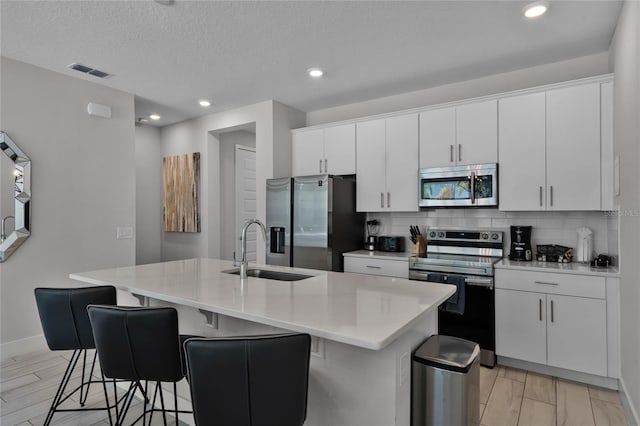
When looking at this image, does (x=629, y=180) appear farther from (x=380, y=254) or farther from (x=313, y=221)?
(x=313, y=221)

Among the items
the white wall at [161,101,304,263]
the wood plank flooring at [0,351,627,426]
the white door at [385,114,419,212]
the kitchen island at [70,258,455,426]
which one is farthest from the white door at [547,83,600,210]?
the white wall at [161,101,304,263]

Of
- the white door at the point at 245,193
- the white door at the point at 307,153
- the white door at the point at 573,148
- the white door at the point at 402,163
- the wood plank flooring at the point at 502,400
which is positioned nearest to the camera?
the wood plank flooring at the point at 502,400

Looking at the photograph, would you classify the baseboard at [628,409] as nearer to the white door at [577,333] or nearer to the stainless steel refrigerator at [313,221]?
the white door at [577,333]

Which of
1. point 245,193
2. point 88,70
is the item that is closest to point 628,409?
point 245,193

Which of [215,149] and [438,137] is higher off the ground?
[215,149]

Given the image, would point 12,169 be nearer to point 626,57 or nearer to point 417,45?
point 417,45

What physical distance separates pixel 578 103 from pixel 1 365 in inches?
213

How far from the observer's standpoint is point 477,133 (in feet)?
11.1

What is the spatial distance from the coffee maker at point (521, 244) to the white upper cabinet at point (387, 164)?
0.97 meters

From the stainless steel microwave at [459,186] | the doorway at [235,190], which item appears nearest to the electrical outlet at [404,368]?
the stainless steel microwave at [459,186]

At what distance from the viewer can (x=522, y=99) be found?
10.4ft

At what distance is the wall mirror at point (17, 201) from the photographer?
127 inches

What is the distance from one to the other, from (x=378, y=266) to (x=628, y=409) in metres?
2.11

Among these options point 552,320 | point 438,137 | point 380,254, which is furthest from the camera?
point 380,254
